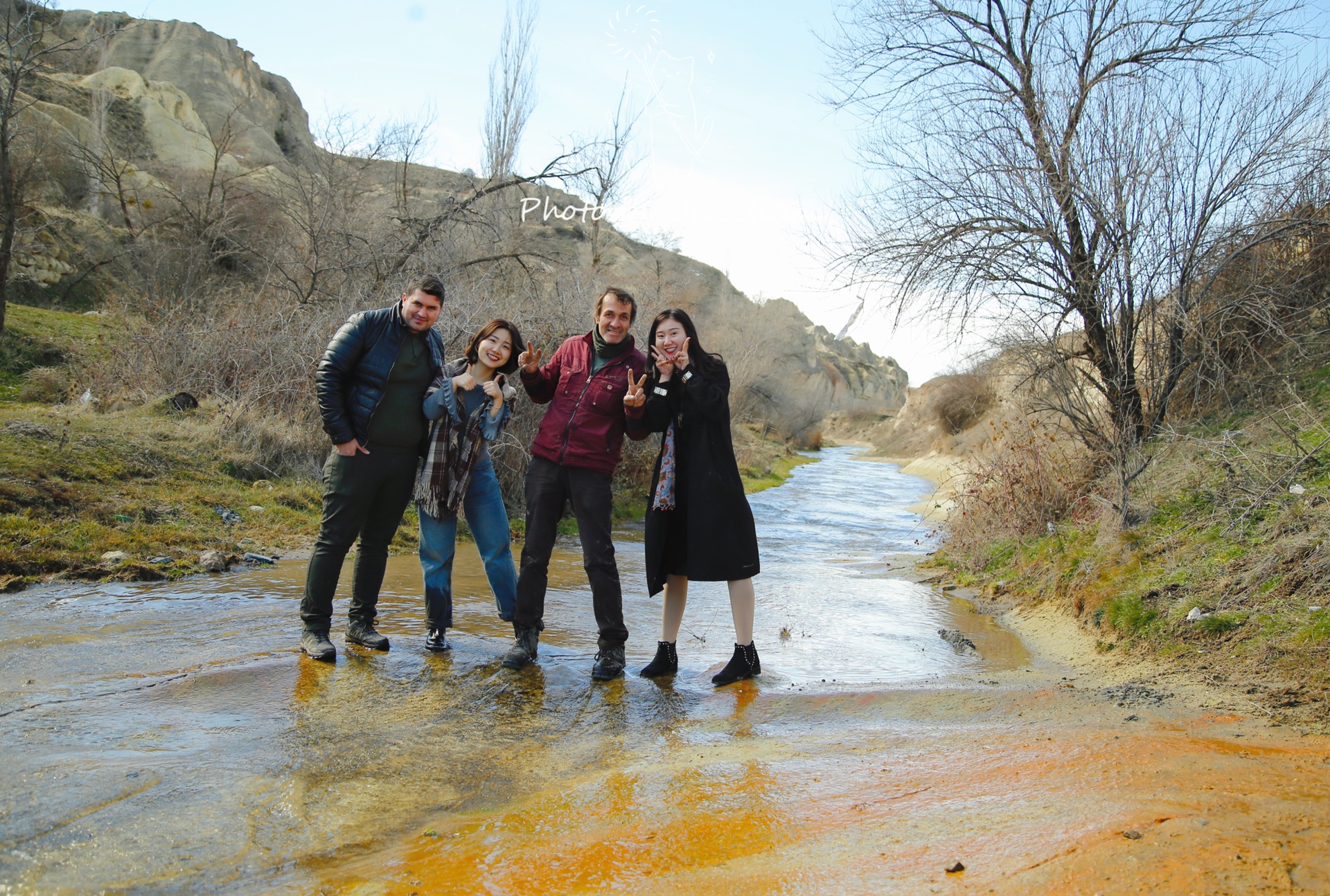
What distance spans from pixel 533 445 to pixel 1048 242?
22.9 ft

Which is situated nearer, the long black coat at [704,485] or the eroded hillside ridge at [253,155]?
the long black coat at [704,485]

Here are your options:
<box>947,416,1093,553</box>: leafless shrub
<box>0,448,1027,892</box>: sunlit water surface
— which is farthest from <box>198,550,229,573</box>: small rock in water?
<box>947,416,1093,553</box>: leafless shrub

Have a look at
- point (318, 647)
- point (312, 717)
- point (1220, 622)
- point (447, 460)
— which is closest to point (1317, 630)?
point (1220, 622)

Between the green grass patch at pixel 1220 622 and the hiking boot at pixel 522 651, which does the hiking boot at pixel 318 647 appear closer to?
the hiking boot at pixel 522 651

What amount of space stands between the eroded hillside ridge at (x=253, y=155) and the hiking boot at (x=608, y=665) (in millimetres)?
12511

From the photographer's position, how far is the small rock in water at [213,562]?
723 centimetres

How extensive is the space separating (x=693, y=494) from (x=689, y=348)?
874 mm

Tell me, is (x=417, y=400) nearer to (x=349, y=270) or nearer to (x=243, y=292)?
(x=349, y=270)

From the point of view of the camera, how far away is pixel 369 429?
493cm

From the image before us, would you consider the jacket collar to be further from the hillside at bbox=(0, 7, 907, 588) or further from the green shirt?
the hillside at bbox=(0, 7, 907, 588)

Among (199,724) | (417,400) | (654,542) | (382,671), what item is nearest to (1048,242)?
(654,542)

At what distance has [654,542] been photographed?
16.6 feet

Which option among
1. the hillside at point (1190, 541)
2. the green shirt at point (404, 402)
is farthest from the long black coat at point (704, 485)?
the hillside at point (1190, 541)

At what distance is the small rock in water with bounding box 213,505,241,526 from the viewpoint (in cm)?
861
